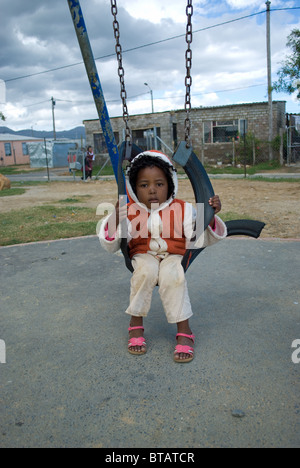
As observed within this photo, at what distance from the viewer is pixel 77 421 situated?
1.72 metres

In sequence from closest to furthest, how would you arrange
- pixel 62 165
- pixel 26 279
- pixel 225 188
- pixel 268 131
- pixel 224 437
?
pixel 224 437 < pixel 26 279 < pixel 225 188 < pixel 268 131 < pixel 62 165

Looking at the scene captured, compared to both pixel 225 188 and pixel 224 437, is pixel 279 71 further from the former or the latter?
pixel 224 437

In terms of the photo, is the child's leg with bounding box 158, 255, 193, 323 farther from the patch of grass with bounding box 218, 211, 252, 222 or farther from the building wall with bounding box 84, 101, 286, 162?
the building wall with bounding box 84, 101, 286, 162

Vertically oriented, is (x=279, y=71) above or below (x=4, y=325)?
above

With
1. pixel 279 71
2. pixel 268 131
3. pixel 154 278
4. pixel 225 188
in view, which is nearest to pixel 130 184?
pixel 154 278

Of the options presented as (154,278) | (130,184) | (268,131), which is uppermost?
(268,131)

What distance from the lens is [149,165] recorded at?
2357mm

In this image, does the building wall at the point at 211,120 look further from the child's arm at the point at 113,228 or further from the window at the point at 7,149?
the window at the point at 7,149

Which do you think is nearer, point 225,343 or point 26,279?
point 225,343

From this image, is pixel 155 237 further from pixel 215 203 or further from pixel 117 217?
pixel 215 203

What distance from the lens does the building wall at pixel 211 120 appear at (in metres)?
21.6

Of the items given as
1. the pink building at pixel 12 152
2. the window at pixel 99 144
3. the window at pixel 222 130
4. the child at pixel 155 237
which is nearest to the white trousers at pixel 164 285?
the child at pixel 155 237

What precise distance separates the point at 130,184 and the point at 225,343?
3.54ft

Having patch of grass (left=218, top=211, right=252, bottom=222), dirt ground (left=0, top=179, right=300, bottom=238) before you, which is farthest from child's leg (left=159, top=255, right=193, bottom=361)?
patch of grass (left=218, top=211, right=252, bottom=222)
